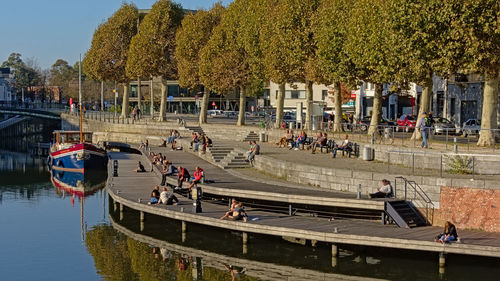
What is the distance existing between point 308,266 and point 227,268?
3643 mm

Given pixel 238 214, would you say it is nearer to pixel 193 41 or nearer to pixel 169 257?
pixel 169 257

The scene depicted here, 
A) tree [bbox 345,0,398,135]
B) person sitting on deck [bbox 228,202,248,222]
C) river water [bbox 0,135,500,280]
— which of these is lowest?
river water [bbox 0,135,500,280]

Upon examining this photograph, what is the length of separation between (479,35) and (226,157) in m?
20.9

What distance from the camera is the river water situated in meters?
29.6

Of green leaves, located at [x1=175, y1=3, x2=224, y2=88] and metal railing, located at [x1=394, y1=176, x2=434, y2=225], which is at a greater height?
green leaves, located at [x1=175, y1=3, x2=224, y2=88]

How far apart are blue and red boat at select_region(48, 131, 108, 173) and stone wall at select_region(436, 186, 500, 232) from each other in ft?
139

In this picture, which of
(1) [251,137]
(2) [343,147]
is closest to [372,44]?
(2) [343,147]

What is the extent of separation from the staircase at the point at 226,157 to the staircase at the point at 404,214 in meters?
17.8

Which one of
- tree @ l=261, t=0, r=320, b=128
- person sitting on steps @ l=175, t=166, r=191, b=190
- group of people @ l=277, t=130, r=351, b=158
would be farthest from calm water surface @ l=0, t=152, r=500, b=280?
tree @ l=261, t=0, r=320, b=128

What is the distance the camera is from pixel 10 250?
34.8m

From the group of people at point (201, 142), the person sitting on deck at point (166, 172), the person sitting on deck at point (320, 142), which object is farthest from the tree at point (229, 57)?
the person sitting on deck at point (166, 172)

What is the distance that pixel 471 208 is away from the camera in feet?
102

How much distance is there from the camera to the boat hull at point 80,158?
66438 millimetres

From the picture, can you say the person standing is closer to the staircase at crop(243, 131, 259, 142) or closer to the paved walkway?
the paved walkway
